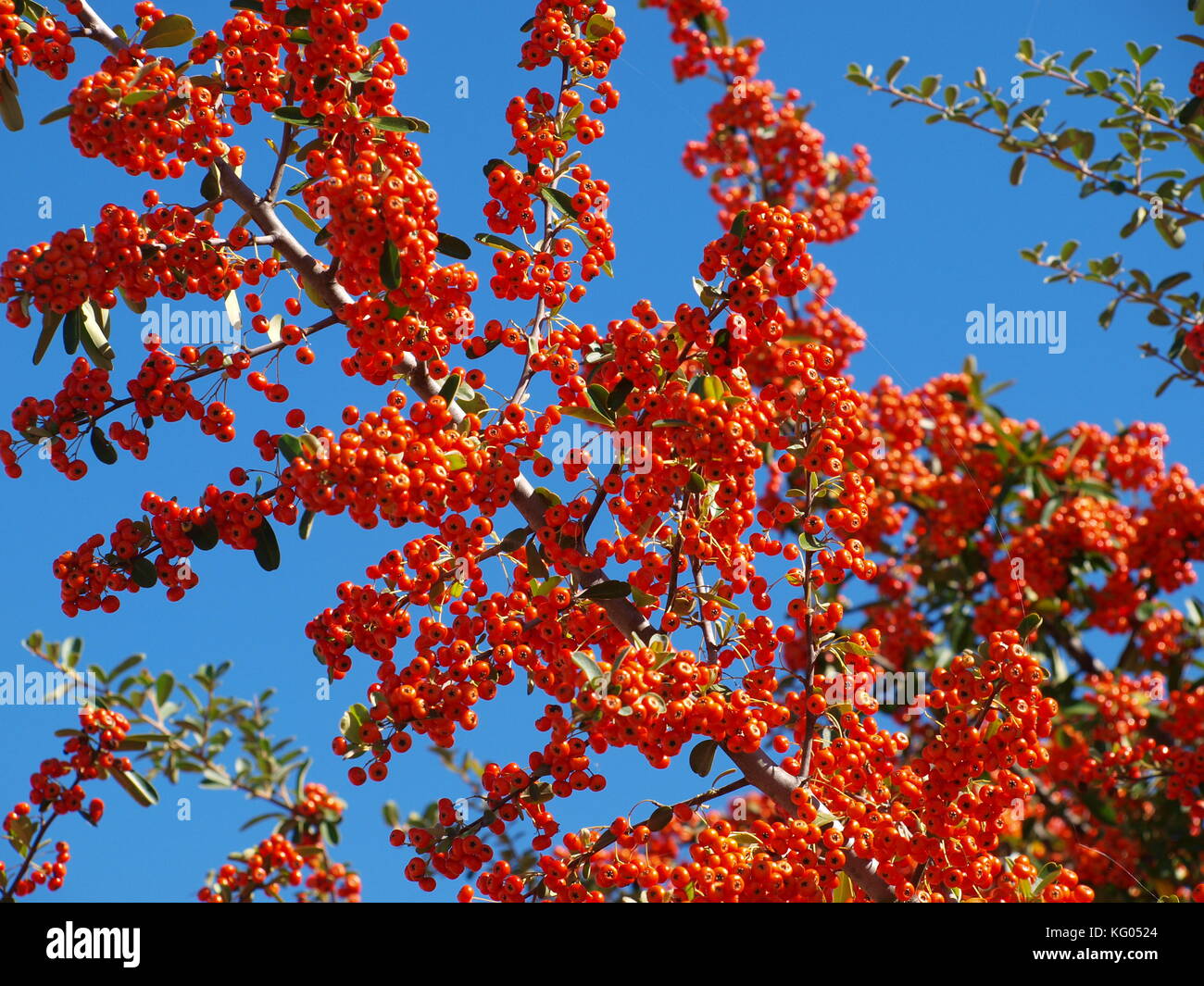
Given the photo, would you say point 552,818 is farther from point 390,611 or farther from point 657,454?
point 657,454

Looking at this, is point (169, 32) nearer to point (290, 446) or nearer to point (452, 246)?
point (452, 246)

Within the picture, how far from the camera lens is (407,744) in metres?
4.07

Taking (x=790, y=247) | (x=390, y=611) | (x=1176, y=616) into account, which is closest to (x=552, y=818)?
(x=390, y=611)

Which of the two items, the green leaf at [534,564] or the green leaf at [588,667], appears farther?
the green leaf at [534,564]

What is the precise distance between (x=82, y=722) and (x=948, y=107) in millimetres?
6307

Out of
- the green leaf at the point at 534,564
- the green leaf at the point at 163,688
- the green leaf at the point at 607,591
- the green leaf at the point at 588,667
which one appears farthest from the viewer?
the green leaf at the point at 163,688

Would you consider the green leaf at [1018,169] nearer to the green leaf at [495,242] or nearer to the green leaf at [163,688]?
the green leaf at [495,242]

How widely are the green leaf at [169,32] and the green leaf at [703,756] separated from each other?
341 centimetres

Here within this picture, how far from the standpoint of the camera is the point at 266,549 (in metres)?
4.22

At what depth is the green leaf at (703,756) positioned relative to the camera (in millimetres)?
4160

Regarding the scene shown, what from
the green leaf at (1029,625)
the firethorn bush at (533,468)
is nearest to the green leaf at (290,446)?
the firethorn bush at (533,468)

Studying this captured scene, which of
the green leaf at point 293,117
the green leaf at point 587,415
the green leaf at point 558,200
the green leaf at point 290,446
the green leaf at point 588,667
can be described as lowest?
the green leaf at point 588,667

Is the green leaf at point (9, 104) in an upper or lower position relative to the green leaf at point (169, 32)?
lower

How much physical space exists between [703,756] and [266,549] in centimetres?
185
